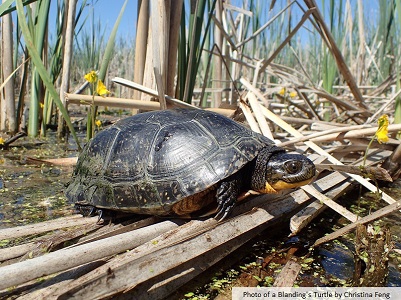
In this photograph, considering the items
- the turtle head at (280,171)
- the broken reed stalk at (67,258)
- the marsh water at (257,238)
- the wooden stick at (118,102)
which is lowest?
the marsh water at (257,238)

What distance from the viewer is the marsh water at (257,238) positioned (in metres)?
1.81

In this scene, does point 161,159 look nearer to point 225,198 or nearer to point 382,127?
point 225,198

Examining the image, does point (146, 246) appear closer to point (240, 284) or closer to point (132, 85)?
point (240, 284)

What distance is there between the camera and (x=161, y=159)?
2084mm

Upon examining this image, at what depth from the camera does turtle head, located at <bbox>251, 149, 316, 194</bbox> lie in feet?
6.67

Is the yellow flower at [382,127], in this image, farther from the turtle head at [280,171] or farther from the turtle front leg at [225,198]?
the turtle front leg at [225,198]

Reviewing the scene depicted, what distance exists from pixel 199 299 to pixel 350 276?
76 centimetres

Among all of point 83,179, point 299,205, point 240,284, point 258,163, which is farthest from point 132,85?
point 240,284

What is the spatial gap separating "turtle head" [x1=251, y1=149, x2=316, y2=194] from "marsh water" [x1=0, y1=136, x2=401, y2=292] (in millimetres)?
318

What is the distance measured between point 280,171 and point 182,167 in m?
0.54

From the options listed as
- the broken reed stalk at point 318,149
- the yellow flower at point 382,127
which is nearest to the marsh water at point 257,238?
the broken reed stalk at point 318,149

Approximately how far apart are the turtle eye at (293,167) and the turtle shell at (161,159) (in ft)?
0.65

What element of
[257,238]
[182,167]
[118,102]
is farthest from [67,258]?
[118,102]

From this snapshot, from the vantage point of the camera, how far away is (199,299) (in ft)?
5.32
